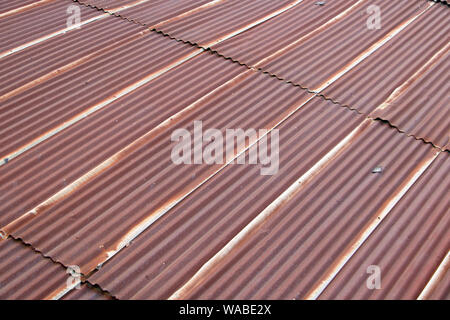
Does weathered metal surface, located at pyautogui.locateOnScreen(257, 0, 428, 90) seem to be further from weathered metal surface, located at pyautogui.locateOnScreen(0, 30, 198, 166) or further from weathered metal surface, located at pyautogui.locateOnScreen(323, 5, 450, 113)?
weathered metal surface, located at pyautogui.locateOnScreen(0, 30, 198, 166)

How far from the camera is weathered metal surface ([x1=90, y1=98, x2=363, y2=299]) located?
372 cm

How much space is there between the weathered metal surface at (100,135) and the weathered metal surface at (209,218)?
101 centimetres

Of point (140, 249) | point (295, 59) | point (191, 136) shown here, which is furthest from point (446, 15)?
point (140, 249)

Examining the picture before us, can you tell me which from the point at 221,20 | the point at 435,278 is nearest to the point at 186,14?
the point at 221,20

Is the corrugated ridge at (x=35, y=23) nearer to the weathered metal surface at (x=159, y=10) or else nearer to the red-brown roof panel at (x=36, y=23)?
the red-brown roof panel at (x=36, y=23)

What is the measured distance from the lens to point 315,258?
152 inches

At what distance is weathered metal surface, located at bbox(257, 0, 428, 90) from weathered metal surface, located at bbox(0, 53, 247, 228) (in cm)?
63

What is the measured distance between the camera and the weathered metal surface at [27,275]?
364 cm

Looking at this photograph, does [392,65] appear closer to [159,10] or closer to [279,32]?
[279,32]

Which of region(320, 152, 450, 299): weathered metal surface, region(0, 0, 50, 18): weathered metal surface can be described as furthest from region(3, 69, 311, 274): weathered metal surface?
region(0, 0, 50, 18): weathered metal surface

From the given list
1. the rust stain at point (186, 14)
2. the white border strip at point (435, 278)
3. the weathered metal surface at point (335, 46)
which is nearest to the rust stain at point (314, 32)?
the weathered metal surface at point (335, 46)

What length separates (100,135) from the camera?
4.93m
